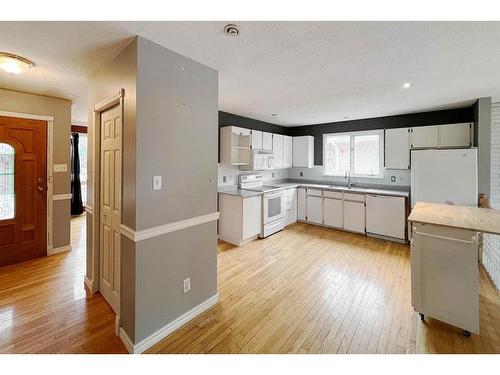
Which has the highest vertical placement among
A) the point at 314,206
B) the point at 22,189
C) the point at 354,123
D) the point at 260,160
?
the point at 354,123

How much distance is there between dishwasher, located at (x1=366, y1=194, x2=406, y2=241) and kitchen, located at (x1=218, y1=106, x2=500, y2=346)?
1cm

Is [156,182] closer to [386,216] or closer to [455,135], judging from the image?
[386,216]

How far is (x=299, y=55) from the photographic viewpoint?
206 centimetres

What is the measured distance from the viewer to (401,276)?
9.72 feet

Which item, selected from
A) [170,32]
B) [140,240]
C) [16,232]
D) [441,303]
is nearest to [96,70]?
[170,32]

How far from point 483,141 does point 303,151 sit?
10.4ft

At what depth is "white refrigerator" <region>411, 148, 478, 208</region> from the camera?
3373mm

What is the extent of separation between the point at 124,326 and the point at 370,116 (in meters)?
5.18

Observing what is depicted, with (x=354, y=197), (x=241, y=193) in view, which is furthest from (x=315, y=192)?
(x=241, y=193)

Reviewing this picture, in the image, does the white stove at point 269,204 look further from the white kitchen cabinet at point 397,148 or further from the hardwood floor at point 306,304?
the white kitchen cabinet at point 397,148

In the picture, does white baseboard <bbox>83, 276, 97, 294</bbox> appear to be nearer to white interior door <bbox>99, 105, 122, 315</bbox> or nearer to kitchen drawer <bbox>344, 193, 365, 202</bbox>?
white interior door <bbox>99, 105, 122, 315</bbox>

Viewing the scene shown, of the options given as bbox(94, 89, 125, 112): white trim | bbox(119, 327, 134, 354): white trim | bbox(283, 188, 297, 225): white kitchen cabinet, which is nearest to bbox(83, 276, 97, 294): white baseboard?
bbox(119, 327, 134, 354): white trim
